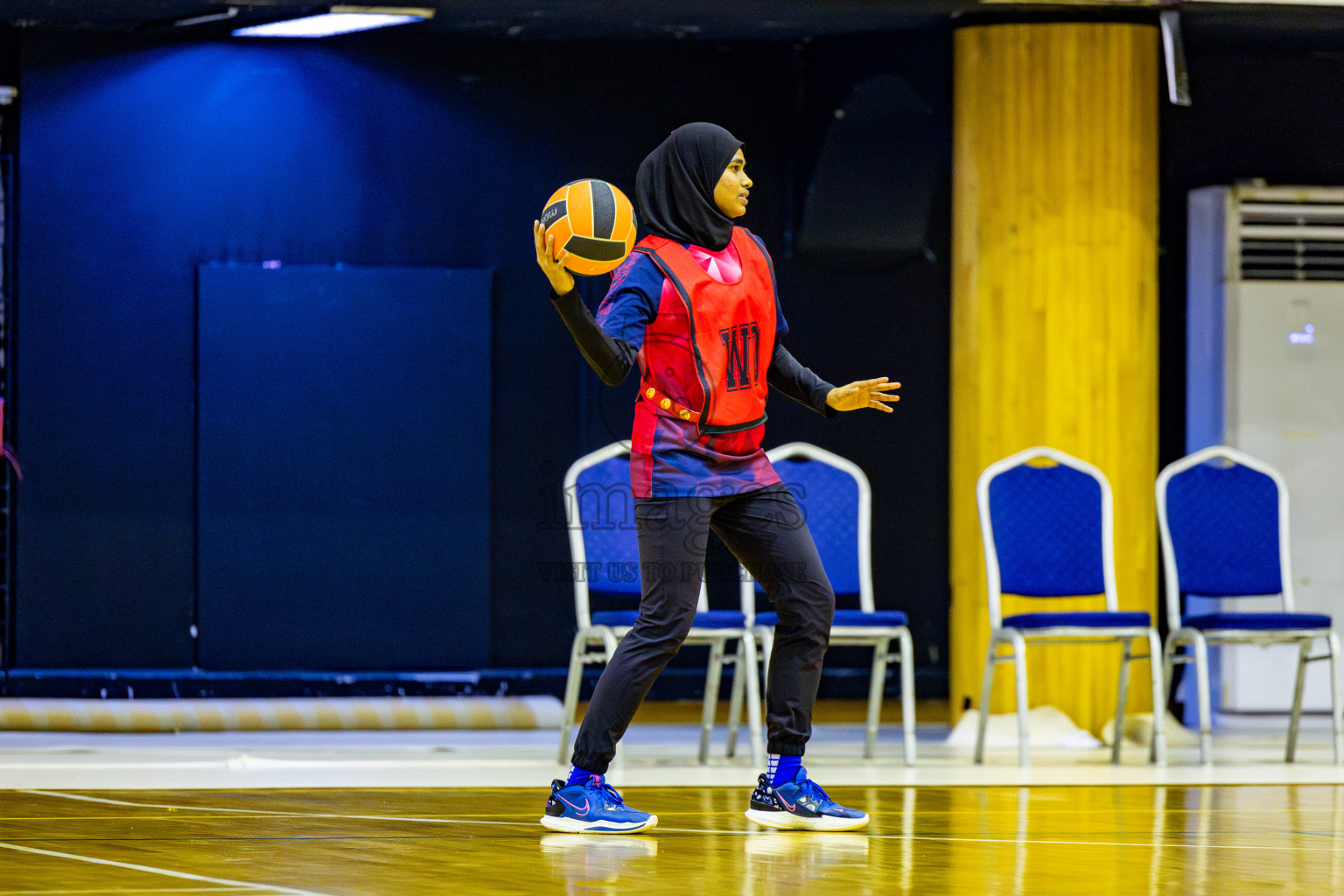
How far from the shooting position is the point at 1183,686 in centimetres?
654

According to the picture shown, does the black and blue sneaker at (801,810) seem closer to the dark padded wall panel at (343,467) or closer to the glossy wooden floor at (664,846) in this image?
the glossy wooden floor at (664,846)

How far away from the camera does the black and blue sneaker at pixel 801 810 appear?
3.32 m

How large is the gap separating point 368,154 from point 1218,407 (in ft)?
10.8

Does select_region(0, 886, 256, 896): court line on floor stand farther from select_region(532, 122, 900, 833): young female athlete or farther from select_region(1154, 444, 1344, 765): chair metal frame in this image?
select_region(1154, 444, 1344, 765): chair metal frame

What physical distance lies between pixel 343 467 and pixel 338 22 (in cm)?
162

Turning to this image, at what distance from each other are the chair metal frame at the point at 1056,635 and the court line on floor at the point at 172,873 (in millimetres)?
2792

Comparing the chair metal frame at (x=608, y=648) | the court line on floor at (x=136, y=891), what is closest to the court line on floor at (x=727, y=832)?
the court line on floor at (x=136, y=891)

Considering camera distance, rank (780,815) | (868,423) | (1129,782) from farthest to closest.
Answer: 1. (868,423)
2. (1129,782)
3. (780,815)

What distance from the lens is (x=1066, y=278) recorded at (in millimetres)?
5938

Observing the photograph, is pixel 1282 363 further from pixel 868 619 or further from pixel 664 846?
pixel 664 846

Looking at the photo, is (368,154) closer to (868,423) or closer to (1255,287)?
(868,423)

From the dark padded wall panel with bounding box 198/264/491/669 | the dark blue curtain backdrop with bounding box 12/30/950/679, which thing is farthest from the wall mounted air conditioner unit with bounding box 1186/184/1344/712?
the dark padded wall panel with bounding box 198/264/491/669

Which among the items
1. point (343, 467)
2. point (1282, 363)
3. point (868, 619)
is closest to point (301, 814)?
point (868, 619)

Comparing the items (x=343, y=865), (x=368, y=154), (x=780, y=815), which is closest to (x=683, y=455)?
(x=780, y=815)
